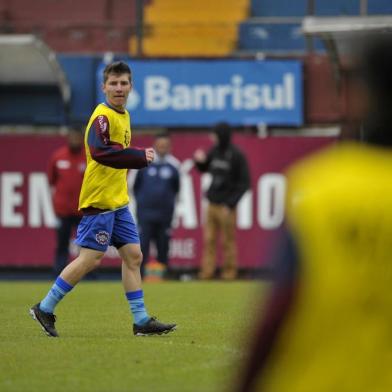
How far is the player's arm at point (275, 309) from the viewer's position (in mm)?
2910

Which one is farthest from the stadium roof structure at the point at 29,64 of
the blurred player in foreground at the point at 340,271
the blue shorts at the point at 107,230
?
the blurred player in foreground at the point at 340,271

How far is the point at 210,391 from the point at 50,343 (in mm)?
2882

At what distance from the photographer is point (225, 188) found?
20312 millimetres

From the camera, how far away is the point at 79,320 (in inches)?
470

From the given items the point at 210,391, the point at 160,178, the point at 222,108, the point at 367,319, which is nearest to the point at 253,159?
the point at 222,108

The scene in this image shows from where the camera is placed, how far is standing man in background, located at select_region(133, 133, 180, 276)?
19969 mm

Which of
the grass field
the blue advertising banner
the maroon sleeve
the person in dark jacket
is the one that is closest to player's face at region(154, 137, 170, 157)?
the person in dark jacket

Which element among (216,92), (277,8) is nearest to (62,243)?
(216,92)

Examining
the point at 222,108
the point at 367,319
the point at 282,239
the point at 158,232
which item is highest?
the point at 282,239

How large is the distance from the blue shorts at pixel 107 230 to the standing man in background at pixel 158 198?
970 centimetres

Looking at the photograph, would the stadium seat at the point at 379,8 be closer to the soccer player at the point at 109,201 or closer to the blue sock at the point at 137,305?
the soccer player at the point at 109,201

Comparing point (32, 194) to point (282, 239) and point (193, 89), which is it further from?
point (282, 239)

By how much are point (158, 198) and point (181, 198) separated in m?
2.12

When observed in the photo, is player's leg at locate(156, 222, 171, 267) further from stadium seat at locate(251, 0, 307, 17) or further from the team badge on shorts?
the team badge on shorts
